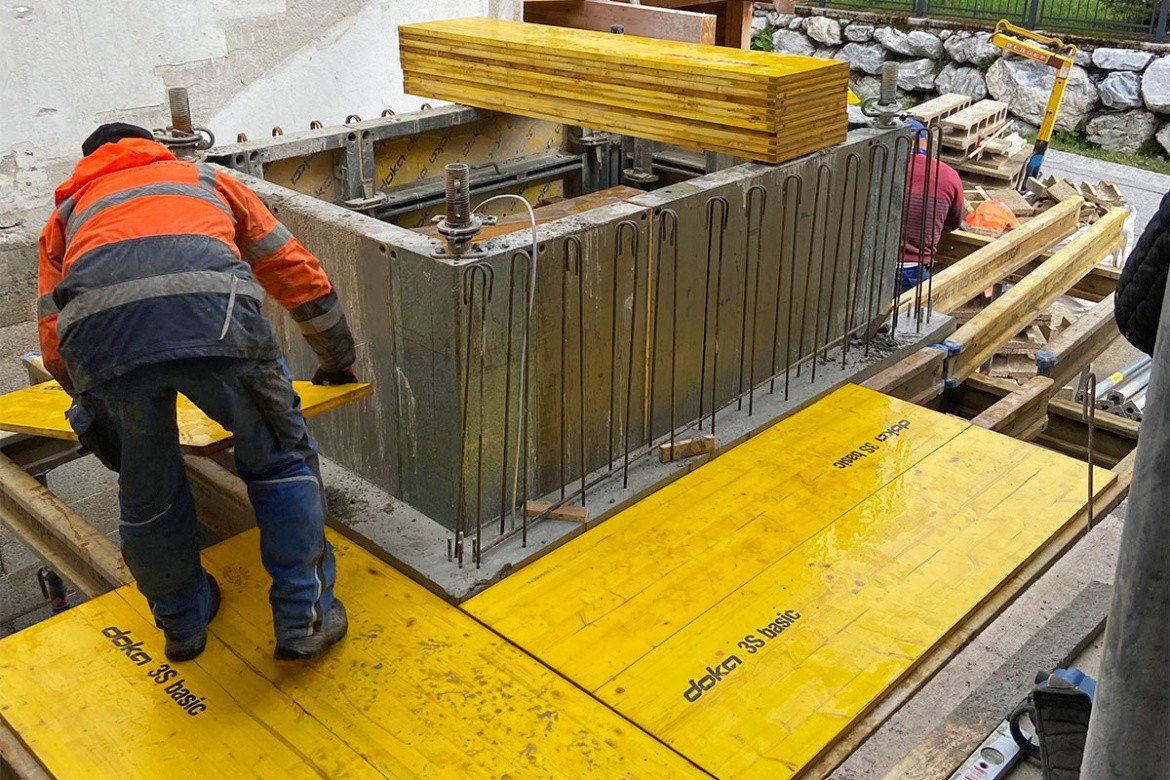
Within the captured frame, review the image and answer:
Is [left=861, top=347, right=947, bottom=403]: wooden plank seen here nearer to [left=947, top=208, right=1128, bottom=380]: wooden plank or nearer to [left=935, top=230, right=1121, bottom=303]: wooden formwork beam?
[left=947, top=208, right=1128, bottom=380]: wooden plank

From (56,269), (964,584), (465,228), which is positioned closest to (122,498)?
(56,269)

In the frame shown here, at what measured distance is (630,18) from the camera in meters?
8.93

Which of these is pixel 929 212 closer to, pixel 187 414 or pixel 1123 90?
pixel 187 414

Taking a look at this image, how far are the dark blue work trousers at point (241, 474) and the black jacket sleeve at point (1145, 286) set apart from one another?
2517 mm

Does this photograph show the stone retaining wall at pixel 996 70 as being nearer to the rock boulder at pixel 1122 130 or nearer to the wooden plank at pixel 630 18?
the rock boulder at pixel 1122 130

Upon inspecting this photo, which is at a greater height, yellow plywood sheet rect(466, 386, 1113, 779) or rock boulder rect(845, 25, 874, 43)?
rock boulder rect(845, 25, 874, 43)

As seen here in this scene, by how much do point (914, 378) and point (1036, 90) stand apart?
489 inches

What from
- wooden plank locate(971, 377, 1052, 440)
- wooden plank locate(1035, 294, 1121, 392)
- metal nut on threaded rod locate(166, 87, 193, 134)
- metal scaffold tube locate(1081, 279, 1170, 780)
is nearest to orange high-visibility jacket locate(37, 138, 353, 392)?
metal nut on threaded rod locate(166, 87, 193, 134)

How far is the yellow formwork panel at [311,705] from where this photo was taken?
10.8 feet

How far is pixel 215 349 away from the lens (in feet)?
10.8

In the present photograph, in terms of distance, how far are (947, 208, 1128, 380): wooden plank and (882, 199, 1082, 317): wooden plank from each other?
25 cm

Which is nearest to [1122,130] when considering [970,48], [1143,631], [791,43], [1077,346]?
[970,48]

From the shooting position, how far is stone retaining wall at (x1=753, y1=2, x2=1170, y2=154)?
15.6 metres

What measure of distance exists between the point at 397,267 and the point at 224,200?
661mm
